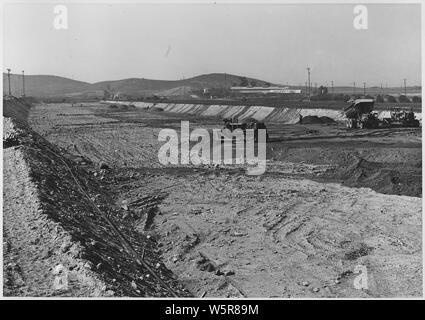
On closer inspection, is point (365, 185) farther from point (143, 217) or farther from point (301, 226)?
point (143, 217)

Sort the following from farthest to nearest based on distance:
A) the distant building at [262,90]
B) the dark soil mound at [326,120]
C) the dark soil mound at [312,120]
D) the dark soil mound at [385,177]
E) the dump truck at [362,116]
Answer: the distant building at [262,90] < the dark soil mound at [312,120] < the dark soil mound at [326,120] < the dump truck at [362,116] < the dark soil mound at [385,177]

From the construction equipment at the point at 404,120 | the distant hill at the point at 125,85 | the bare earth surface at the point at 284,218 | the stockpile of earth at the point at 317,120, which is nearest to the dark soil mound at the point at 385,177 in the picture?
the bare earth surface at the point at 284,218

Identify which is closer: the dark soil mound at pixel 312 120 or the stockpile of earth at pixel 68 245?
the stockpile of earth at pixel 68 245

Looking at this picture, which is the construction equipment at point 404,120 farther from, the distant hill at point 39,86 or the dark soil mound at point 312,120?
the distant hill at point 39,86

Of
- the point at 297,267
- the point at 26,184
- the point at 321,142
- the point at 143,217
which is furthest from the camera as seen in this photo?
the point at 321,142

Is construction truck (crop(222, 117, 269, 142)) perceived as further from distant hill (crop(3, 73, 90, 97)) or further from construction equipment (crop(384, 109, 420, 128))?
distant hill (crop(3, 73, 90, 97))

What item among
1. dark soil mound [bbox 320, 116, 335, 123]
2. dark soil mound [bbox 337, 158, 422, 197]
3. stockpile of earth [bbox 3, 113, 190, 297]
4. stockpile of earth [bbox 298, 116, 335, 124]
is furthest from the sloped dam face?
stockpile of earth [bbox 3, 113, 190, 297]
